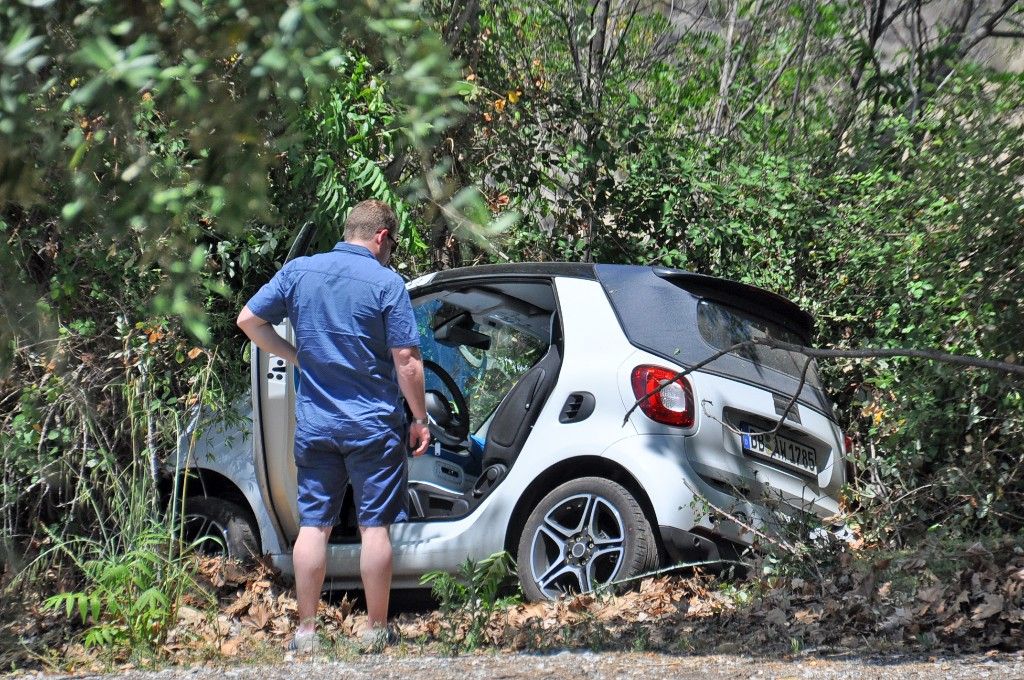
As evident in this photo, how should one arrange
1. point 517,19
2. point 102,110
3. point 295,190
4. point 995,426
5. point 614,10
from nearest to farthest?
point 102,110 → point 995,426 → point 295,190 → point 517,19 → point 614,10

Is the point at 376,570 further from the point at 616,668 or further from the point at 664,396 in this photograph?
the point at 664,396

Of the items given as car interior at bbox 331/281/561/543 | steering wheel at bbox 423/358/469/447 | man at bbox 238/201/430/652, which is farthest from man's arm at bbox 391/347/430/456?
steering wheel at bbox 423/358/469/447

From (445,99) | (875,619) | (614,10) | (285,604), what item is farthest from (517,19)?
(445,99)

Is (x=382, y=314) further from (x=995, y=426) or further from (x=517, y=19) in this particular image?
(x=517, y=19)

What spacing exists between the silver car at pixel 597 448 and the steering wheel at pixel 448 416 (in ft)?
0.04

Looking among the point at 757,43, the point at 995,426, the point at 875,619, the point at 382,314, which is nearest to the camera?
the point at 875,619

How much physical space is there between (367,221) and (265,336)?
0.72 meters

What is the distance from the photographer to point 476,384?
769 centimetres

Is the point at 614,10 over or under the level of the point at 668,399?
over

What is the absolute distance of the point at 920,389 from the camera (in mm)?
7156

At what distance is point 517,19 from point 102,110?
25.5ft

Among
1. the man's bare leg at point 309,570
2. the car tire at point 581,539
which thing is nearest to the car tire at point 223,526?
the man's bare leg at point 309,570

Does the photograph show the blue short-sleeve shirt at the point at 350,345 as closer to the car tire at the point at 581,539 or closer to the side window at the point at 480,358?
the car tire at the point at 581,539

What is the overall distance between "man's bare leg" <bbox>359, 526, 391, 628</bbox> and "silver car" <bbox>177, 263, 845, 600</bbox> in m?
0.57
